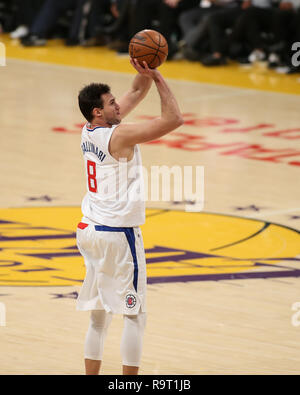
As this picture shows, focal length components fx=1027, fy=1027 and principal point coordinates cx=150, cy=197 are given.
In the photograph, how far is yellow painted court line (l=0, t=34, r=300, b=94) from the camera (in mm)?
15727

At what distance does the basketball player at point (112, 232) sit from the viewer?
210 inches

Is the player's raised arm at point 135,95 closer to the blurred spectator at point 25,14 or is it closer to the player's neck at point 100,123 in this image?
the player's neck at point 100,123

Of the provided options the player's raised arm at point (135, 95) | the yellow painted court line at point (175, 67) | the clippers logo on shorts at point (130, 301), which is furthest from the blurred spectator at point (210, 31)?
the clippers logo on shorts at point (130, 301)

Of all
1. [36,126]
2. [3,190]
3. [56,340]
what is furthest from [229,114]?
[56,340]

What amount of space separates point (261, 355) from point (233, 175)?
4.84 m

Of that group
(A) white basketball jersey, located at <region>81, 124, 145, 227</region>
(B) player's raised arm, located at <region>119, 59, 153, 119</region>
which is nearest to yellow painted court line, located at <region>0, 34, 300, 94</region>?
(B) player's raised arm, located at <region>119, 59, 153, 119</region>

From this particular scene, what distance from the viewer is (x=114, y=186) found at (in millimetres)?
5402

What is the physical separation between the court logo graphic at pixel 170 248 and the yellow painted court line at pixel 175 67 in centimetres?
676

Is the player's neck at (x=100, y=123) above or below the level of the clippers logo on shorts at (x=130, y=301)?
above

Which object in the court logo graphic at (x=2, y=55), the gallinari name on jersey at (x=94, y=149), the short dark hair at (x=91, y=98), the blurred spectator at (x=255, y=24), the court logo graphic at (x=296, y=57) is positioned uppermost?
the short dark hair at (x=91, y=98)

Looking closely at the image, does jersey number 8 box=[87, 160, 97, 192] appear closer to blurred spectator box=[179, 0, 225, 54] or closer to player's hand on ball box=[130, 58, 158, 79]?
player's hand on ball box=[130, 58, 158, 79]

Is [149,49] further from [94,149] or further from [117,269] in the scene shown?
[117,269]

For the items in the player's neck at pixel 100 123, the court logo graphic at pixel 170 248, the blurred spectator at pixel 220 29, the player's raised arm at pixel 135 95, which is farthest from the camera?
the blurred spectator at pixel 220 29

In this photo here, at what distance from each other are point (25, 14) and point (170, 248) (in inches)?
490
